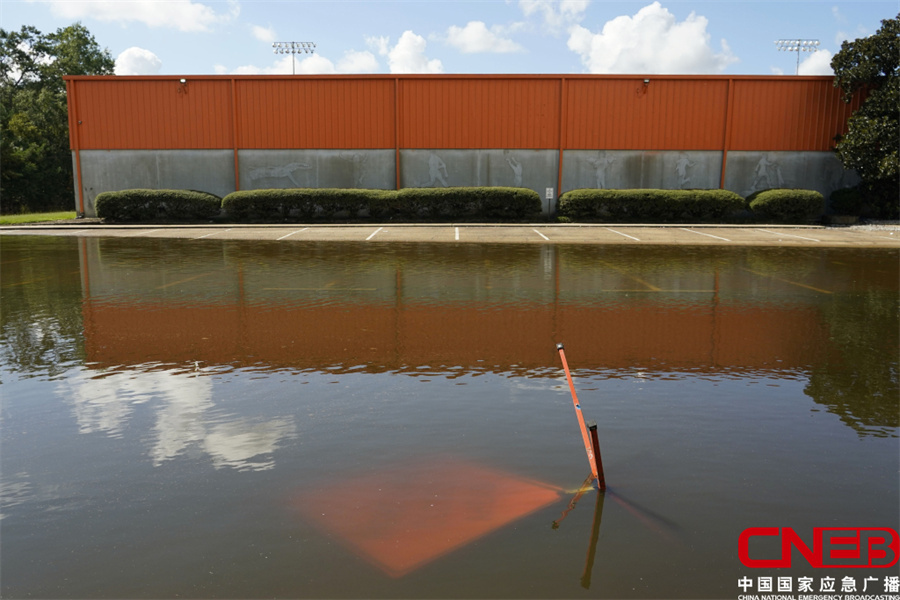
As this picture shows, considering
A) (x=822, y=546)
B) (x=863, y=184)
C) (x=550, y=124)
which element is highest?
(x=550, y=124)

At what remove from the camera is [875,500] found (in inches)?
160

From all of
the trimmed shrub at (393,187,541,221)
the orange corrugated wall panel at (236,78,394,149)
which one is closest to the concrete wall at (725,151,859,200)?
the trimmed shrub at (393,187,541,221)

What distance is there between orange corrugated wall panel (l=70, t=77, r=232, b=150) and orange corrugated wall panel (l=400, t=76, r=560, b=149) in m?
7.13

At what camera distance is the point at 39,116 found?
44812mm

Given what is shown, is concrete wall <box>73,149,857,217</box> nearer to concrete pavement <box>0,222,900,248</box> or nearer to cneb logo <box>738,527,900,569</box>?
concrete pavement <box>0,222,900,248</box>

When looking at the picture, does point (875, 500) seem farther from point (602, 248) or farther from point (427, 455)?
point (602, 248)

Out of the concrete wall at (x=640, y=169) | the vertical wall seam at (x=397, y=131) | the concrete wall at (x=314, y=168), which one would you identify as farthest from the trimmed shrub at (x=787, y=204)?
the concrete wall at (x=314, y=168)

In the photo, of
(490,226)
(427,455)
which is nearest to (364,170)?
(490,226)

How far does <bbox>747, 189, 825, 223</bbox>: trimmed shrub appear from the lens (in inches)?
1017

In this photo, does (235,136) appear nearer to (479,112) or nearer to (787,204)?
(479,112)

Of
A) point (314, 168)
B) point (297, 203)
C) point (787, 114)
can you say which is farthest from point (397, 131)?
point (787, 114)

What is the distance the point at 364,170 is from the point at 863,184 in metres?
18.4

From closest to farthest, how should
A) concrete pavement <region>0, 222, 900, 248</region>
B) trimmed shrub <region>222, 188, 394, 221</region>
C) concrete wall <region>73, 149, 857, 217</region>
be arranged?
1. concrete pavement <region>0, 222, 900, 248</region>
2. trimmed shrub <region>222, 188, 394, 221</region>
3. concrete wall <region>73, 149, 857, 217</region>

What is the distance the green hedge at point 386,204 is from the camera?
26.1 metres
